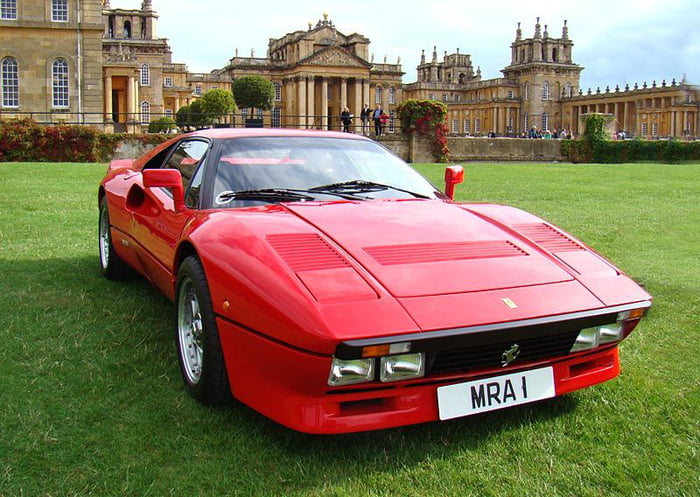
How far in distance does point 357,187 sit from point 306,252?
1.13 metres

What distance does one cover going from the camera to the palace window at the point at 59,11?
3806 centimetres

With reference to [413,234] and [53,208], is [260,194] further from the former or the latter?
[53,208]

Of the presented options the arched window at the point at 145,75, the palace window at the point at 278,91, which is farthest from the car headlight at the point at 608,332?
the palace window at the point at 278,91

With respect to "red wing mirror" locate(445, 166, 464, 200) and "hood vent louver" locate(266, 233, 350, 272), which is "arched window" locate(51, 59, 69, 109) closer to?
"red wing mirror" locate(445, 166, 464, 200)

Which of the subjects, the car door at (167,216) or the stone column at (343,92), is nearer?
the car door at (167,216)

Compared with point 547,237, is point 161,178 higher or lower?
higher

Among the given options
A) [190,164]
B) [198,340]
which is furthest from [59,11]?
[198,340]

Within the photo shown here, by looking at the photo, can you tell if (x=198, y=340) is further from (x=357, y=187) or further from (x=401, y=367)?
(x=357, y=187)

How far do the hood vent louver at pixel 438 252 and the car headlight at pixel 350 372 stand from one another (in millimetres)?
527

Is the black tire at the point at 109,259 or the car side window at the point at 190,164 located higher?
the car side window at the point at 190,164

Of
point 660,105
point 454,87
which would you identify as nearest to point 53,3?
point 660,105

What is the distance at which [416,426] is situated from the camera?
3018 millimetres

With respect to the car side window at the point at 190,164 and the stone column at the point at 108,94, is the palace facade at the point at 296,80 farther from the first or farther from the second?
the car side window at the point at 190,164

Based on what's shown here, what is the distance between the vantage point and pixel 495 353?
2.72 m
